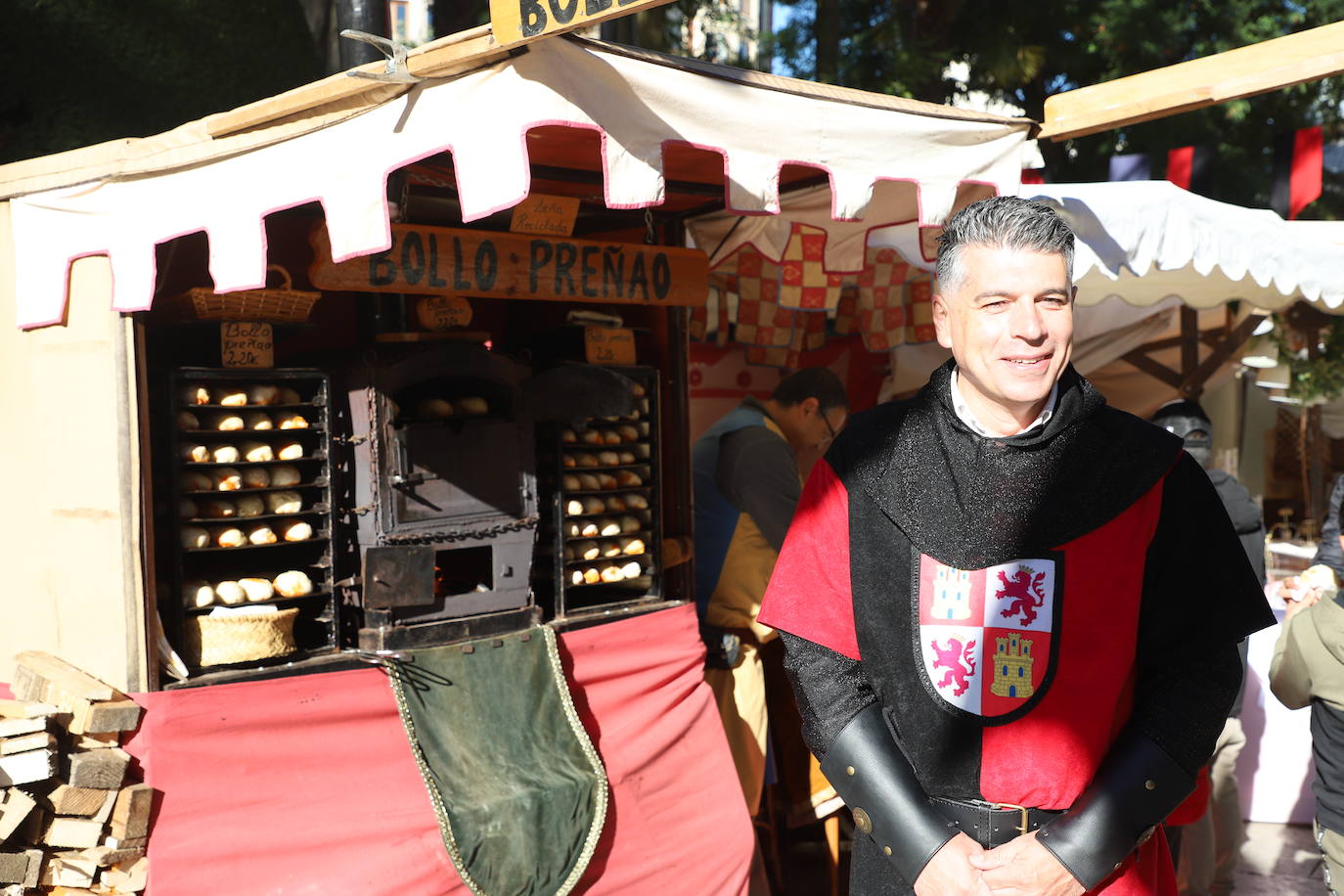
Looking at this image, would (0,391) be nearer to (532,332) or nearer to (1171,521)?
(532,332)

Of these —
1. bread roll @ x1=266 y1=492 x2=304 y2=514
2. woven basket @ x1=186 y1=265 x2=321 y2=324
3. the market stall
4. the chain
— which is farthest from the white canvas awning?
the chain

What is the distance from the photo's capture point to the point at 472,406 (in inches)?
159

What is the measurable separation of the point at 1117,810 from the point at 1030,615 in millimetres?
320

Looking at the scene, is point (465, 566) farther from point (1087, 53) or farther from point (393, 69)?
point (1087, 53)

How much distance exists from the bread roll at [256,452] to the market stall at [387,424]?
1 cm

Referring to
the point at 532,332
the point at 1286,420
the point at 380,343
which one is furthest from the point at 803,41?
the point at 380,343

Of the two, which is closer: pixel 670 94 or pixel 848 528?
pixel 848 528

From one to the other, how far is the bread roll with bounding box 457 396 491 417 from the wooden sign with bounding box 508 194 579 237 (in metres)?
0.60

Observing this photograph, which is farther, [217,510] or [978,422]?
[217,510]

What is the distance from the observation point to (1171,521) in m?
1.91

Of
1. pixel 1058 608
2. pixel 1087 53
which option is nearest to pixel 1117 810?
pixel 1058 608

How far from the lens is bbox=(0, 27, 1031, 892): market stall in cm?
300

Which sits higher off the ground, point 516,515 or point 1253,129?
point 1253,129

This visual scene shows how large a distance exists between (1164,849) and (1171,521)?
1.92 feet
